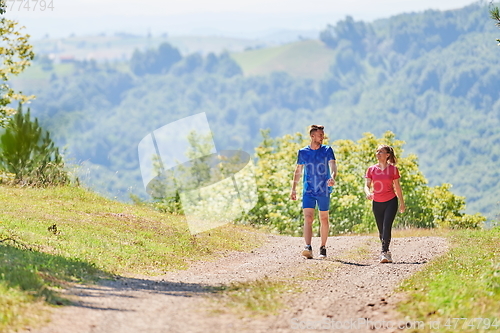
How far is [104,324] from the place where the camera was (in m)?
6.02

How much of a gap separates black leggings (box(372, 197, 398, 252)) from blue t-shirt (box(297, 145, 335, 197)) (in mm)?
898

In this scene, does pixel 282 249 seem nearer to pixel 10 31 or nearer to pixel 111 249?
pixel 111 249

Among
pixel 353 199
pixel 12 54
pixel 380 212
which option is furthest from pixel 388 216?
pixel 12 54

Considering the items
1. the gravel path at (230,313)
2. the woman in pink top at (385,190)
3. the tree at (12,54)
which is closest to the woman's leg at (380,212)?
the woman in pink top at (385,190)

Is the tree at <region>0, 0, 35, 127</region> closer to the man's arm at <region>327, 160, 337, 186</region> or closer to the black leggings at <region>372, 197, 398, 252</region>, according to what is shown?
the man's arm at <region>327, 160, 337, 186</region>

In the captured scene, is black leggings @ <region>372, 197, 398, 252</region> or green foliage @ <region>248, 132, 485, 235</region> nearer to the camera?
black leggings @ <region>372, 197, 398, 252</region>

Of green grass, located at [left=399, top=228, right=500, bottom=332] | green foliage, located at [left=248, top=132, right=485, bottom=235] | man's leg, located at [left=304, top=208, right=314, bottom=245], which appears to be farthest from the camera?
green foliage, located at [left=248, top=132, right=485, bottom=235]

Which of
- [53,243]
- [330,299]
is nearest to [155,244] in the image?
[53,243]

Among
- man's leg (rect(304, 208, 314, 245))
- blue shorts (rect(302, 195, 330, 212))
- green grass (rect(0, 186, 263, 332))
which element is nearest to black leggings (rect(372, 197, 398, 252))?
blue shorts (rect(302, 195, 330, 212))

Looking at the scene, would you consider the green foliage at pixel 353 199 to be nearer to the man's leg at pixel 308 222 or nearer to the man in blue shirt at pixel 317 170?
the man's leg at pixel 308 222

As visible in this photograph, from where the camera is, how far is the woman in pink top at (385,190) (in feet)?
36.0

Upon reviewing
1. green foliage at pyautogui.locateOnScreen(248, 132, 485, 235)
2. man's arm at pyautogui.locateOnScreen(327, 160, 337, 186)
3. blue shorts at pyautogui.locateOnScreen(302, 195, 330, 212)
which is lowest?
green foliage at pyautogui.locateOnScreen(248, 132, 485, 235)

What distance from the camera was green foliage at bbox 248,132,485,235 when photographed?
23.0 metres

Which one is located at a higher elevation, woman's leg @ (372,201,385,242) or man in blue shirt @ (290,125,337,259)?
man in blue shirt @ (290,125,337,259)
